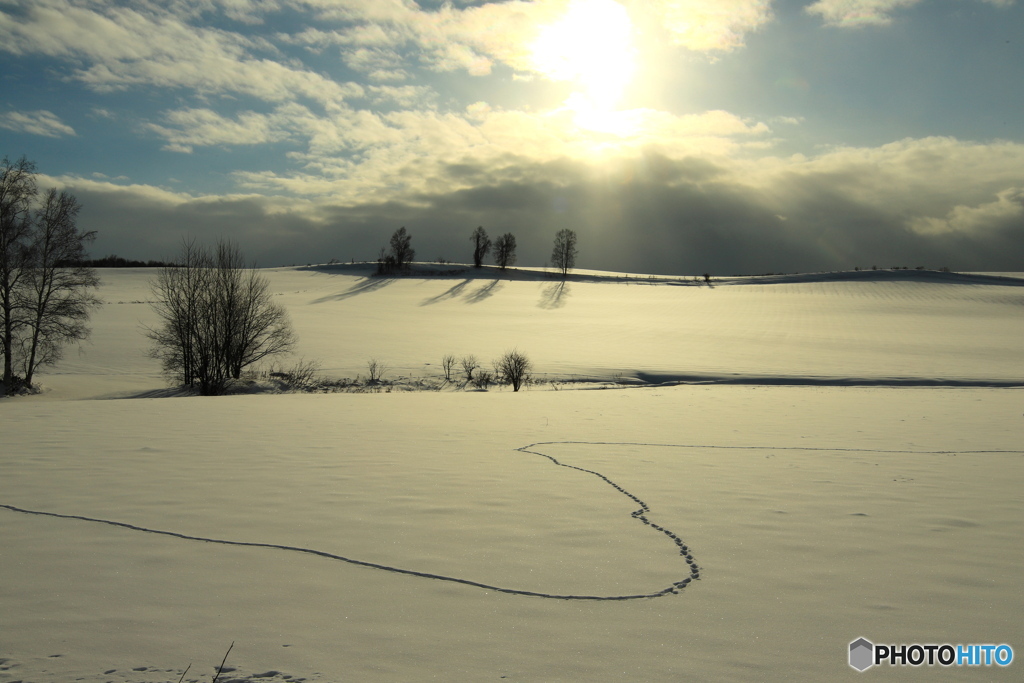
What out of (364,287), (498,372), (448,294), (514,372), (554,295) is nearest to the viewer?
(514,372)

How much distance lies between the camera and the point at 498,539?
189 inches

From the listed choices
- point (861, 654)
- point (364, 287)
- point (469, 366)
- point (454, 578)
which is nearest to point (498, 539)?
point (454, 578)

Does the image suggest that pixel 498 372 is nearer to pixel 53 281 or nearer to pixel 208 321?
pixel 208 321

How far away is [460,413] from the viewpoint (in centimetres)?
1252

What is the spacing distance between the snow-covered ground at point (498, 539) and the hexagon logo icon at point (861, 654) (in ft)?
0.27

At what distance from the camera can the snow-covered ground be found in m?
3.22

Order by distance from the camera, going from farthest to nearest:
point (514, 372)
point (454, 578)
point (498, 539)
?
point (514, 372) → point (498, 539) → point (454, 578)

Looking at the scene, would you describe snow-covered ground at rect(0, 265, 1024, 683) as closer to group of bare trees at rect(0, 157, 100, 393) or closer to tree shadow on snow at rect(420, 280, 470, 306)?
group of bare trees at rect(0, 157, 100, 393)

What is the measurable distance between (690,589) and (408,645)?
6.25 feet

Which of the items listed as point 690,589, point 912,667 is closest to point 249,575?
point 690,589

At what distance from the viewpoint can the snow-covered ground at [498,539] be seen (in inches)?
127

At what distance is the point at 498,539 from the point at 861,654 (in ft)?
8.41

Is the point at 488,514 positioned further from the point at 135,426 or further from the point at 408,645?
the point at 135,426

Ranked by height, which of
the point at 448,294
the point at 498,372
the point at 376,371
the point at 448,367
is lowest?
the point at 376,371
